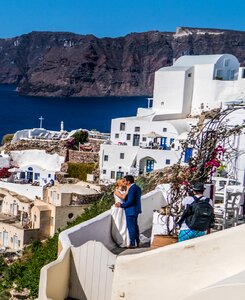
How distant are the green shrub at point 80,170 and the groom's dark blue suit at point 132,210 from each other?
29859 millimetres

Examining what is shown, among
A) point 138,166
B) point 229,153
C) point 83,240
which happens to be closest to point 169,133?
point 138,166

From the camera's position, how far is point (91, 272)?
4852mm

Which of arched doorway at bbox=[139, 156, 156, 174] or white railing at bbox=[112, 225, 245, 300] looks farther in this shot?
arched doorway at bbox=[139, 156, 156, 174]

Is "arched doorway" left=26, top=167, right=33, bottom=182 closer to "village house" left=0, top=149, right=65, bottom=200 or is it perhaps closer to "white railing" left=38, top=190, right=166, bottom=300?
"village house" left=0, top=149, right=65, bottom=200

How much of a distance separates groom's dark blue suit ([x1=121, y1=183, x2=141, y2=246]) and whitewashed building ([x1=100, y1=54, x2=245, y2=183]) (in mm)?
26000

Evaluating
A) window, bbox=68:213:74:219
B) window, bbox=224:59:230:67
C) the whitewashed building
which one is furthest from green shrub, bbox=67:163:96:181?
window, bbox=224:59:230:67

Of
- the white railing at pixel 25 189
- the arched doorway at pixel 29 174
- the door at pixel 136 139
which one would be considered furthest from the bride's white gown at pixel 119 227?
the arched doorway at pixel 29 174

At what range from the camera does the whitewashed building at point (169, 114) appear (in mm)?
34344

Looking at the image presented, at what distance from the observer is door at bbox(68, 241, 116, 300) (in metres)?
4.77

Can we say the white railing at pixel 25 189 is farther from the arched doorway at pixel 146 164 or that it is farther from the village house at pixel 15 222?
the arched doorway at pixel 146 164

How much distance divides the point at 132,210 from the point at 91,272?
4.78ft

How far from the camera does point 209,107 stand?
136 feet

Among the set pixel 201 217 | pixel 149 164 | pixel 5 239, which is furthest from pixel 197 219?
pixel 149 164

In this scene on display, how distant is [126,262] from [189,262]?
Answer: 0.58 metres
